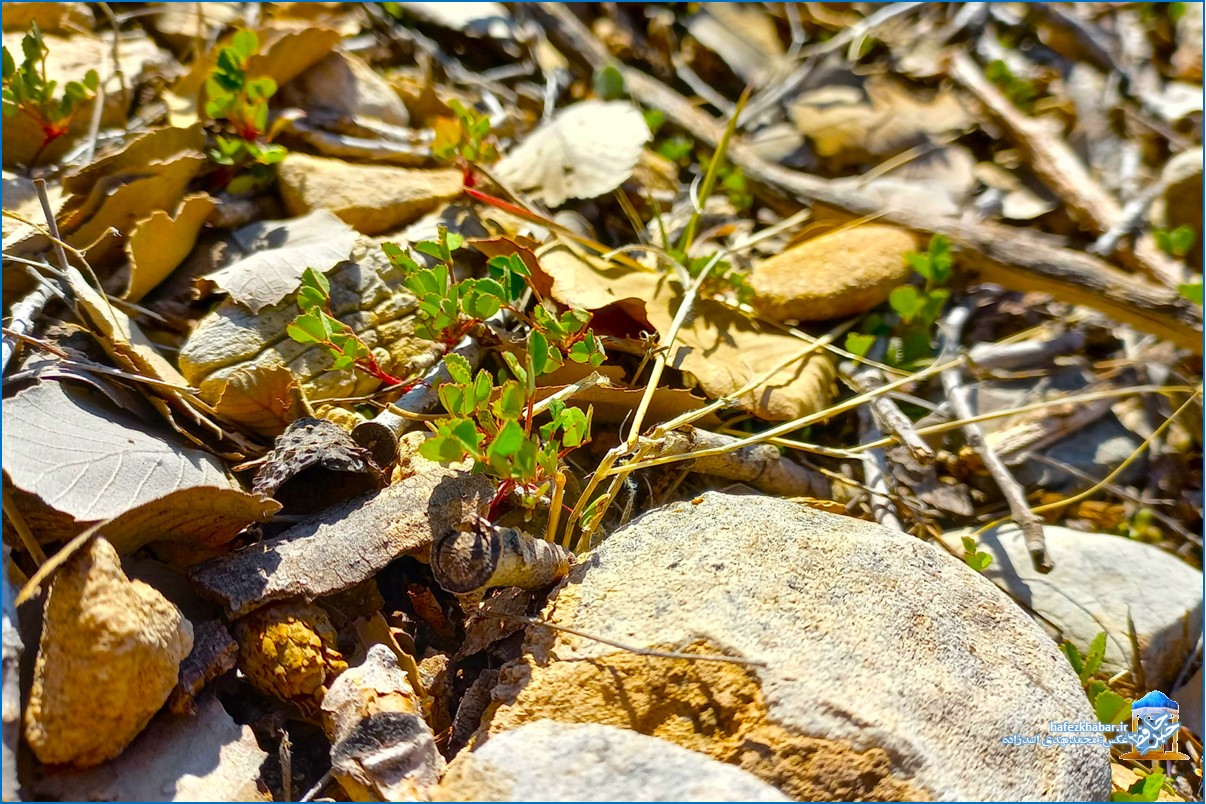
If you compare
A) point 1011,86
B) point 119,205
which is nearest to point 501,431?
point 119,205

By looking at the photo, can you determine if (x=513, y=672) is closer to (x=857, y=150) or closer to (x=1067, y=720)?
(x=1067, y=720)

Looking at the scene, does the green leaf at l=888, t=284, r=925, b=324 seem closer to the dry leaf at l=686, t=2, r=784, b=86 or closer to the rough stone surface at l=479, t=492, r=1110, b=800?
the rough stone surface at l=479, t=492, r=1110, b=800

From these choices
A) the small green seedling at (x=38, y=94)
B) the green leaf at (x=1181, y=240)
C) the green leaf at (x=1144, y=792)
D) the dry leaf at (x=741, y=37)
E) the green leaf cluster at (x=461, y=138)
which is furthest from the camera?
the dry leaf at (x=741, y=37)

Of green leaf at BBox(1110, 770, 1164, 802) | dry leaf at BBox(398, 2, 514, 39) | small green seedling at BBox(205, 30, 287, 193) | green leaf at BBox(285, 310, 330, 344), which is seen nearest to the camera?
green leaf at BBox(1110, 770, 1164, 802)

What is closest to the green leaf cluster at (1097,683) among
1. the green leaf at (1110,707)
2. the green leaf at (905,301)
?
the green leaf at (1110,707)

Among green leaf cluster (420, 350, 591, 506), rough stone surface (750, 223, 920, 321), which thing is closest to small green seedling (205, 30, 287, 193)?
green leaf cluster (420, 350, 591, 506)

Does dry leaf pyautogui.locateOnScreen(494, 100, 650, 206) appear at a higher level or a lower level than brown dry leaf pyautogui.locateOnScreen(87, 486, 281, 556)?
higher

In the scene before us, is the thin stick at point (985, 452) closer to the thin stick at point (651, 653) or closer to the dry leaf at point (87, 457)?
the thin stick at point (651, 653)
